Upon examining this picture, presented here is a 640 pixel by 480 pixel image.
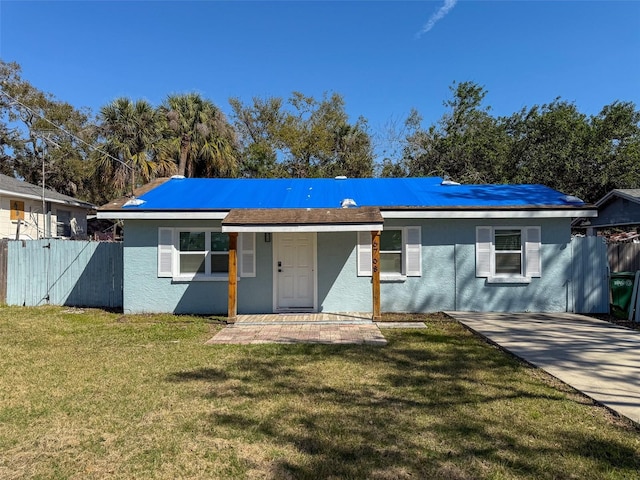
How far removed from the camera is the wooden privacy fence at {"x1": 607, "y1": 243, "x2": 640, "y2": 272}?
11.6m

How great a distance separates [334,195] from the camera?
11.4 m

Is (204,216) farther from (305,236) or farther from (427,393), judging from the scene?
(427,393)

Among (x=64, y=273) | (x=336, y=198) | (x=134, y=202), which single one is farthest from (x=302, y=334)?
(x=64, y=273)

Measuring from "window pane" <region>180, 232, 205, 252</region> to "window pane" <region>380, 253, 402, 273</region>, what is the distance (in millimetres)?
4691

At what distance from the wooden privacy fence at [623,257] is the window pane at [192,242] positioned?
11697 millimetres

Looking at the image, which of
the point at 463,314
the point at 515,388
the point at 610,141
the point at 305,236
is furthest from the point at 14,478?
the point at 610,141

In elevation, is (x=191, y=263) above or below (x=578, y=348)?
above

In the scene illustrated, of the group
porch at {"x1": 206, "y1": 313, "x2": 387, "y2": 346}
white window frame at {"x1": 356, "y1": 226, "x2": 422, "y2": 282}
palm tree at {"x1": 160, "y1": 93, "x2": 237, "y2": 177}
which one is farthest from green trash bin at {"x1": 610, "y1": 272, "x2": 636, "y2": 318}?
palm tree at {"x1": 160, "y1": 93, "x2": 237, "y2": 177}

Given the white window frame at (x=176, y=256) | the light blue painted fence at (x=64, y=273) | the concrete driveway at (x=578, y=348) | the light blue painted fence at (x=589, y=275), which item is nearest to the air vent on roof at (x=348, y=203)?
the white window frame at (x=176, y=256)

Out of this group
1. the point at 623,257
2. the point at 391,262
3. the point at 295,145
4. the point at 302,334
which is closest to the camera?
the point at 302,334

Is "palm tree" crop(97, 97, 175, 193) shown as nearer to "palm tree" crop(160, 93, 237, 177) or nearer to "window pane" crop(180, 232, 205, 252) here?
"palm tree" crop(160, 93, 237, 177)

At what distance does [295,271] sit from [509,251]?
558cm

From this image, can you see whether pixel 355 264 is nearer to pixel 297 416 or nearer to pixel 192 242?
pixel 192 242

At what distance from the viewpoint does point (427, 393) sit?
15.7ft
